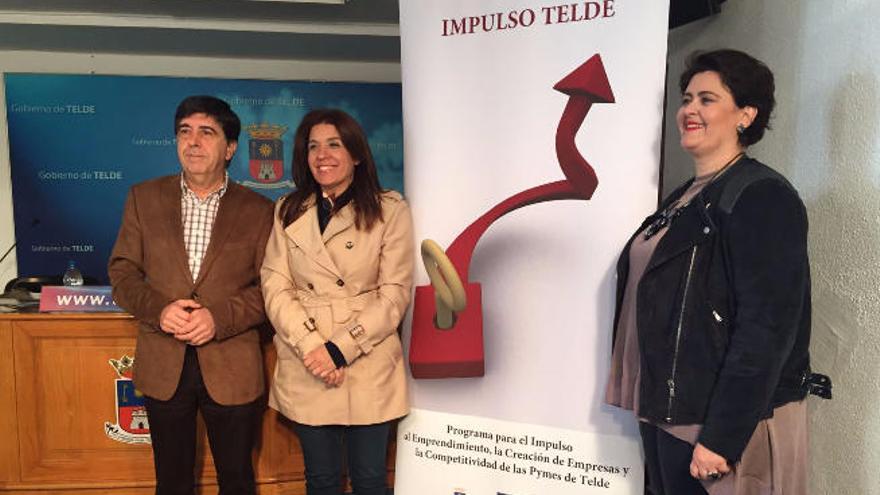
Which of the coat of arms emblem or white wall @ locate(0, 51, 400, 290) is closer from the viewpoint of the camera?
A: white wall @ locate(0, 51, 400, 290)

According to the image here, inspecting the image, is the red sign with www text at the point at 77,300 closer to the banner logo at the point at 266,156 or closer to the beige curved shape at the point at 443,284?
the beige curved shape at the point at 443,284

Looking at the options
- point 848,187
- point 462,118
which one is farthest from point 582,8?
point 848,187

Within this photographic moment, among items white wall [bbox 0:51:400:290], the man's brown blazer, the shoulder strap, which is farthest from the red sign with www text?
the shoulder strap

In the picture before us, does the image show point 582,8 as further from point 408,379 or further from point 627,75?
point 408,379

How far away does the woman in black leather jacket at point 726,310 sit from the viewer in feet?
3.67

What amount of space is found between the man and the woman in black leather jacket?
1.10 meters

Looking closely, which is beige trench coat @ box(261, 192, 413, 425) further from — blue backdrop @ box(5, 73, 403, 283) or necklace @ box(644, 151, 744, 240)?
blue backdrop @ box(5, 73, 403, 283)

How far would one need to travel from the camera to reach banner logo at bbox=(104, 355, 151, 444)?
212cm

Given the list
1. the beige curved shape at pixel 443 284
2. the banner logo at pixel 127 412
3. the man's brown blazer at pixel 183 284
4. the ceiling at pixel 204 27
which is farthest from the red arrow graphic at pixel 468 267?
the ceiling at pixel 204 27

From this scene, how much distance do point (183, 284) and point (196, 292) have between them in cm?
4

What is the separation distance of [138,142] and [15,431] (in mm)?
1830

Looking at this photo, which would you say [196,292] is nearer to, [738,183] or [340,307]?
[340,307]

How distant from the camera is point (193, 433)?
1.81 meters

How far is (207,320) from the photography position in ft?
5.52
